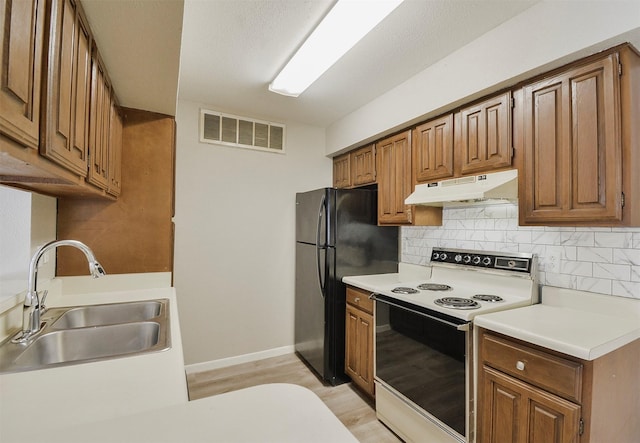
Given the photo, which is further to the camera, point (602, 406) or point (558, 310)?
point (558, 310)

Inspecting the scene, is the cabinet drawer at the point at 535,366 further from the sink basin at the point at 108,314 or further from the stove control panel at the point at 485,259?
the sink basin at the point at 108,314

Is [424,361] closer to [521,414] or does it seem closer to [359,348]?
[521,414]

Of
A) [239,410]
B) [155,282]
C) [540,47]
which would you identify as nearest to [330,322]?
[155,282]

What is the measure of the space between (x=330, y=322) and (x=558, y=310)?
1638mm

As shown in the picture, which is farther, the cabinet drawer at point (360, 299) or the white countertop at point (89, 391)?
the cabinet drawer at point (360, 299)

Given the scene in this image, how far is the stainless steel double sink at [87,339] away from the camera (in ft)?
3.67

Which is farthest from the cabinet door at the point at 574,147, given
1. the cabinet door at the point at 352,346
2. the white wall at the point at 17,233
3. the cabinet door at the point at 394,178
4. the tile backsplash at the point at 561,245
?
the white wall at the point at 17,233

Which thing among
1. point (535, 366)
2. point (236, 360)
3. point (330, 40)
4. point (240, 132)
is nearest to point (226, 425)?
point (535, 366)

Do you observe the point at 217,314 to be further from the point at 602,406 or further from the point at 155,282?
the point at 602,406

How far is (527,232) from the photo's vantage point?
1.94 meters

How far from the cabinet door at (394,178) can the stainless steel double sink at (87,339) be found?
5.88ft

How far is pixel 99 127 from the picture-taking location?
55.0 inches

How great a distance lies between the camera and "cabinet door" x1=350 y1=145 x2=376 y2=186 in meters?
2.84

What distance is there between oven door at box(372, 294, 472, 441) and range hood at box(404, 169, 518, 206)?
2.34 ft
